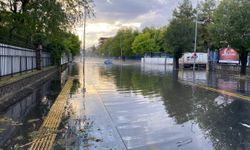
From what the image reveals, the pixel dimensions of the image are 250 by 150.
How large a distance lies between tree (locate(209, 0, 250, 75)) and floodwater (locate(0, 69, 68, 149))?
76.9ft

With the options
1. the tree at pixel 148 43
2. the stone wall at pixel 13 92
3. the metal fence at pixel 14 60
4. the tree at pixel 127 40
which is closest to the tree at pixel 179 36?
the metal fence at pixel 14 60

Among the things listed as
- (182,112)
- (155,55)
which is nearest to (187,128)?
(182,112)

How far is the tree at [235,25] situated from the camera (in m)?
34.3

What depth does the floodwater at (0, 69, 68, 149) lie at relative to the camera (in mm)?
8205

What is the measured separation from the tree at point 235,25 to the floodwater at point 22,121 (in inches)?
923

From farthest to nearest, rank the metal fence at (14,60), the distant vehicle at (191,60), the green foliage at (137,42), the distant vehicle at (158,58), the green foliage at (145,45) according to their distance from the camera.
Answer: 1. the green foliage at (145,45)
2. the green foliage at (137,42)
3. the distant vehicle at (158,58)
4. the distant vehicle at (191,60)
5. the metal fence at (14,60)

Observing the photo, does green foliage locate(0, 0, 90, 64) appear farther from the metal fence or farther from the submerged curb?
the submerged curb

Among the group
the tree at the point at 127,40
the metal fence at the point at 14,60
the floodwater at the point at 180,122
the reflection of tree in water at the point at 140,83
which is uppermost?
the tree at the point at 127,40

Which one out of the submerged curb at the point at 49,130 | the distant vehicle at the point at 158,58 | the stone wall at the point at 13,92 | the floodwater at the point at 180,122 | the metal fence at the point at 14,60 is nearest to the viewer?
the submerged curb at the point at 49,130

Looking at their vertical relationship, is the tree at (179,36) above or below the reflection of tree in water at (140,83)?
above

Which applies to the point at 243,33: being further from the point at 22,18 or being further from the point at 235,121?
the point at 235,121

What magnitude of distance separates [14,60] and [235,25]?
878 inches

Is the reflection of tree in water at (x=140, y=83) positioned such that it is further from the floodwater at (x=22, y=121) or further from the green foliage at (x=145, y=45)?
the green foliage at (x=145, y=45)

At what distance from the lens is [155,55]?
9969 cm
